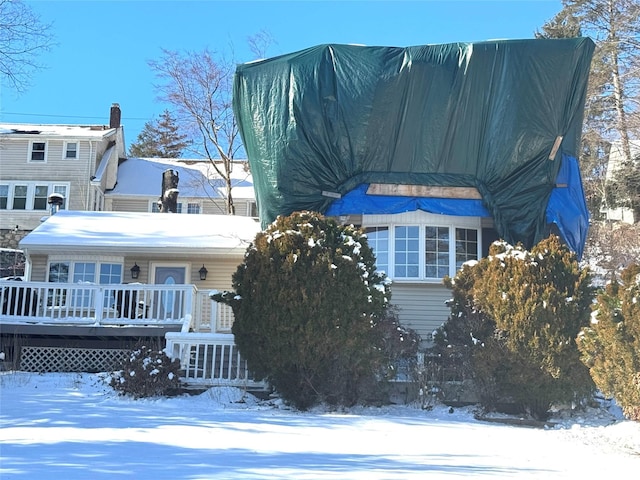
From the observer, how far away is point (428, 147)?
12.8 meters

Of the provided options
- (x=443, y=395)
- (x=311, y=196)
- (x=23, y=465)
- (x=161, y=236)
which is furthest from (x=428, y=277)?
(x=23, y=465)

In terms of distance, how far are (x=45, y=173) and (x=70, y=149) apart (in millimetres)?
1472

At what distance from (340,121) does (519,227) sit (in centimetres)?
402

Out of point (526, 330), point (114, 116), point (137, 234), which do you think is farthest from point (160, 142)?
point (526, 330)

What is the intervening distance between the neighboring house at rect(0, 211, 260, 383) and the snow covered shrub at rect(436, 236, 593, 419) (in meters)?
A: 3.46

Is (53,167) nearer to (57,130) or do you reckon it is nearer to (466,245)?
(57,130)

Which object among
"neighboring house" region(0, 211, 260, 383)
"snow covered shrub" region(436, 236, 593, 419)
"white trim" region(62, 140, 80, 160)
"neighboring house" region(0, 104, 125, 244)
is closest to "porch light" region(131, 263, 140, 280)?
"neighboring house" region(0, 211, 260, 383)

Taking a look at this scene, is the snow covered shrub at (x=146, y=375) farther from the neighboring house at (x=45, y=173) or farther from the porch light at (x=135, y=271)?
the neighboring house at (x=45, y=173)

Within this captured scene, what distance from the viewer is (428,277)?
41.5 ft

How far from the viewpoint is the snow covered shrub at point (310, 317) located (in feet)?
27.2

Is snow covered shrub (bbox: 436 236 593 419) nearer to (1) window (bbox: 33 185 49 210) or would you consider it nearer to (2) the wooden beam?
(2) the wooden beam

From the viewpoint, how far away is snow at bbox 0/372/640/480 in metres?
5.26

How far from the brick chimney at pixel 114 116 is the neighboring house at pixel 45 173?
281 cm

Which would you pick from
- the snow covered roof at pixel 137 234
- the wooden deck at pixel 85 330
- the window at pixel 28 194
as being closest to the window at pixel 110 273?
the snow covered roof at pixel 137 234
